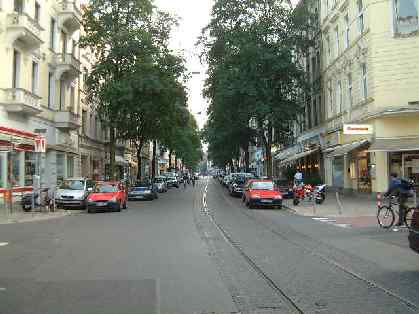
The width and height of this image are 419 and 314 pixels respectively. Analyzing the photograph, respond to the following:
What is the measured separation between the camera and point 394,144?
25.9 m

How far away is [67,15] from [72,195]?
1534cm

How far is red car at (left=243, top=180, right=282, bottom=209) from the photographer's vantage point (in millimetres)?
25188

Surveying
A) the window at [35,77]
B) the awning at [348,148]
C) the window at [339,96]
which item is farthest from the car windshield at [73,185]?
the window at [339,96]

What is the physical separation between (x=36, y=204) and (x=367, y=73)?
760 inches

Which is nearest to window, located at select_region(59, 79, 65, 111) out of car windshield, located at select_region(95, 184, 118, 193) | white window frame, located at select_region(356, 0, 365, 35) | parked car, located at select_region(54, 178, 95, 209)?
parked car, located at select_region(54, 178, 95, 209)

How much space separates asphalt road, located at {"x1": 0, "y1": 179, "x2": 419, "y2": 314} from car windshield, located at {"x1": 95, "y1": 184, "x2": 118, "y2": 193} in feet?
32.5

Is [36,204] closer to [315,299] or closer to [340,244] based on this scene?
[340,244]

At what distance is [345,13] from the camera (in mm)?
32500

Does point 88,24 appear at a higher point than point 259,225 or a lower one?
higher

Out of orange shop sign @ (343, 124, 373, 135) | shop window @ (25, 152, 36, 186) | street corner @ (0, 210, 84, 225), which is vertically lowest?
street corner @ (0, 210, 84, 225)

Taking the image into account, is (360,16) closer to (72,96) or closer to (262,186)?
(262,186)

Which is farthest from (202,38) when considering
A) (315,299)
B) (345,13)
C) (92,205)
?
(315,299)

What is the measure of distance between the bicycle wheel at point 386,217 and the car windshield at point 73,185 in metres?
16.4

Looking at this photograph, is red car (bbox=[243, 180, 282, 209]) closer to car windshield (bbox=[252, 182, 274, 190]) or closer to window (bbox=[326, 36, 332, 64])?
car windshield (bbox=[252, 182, 274, 190])
